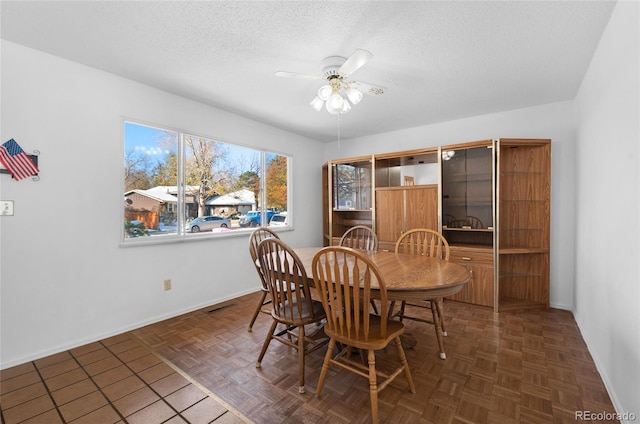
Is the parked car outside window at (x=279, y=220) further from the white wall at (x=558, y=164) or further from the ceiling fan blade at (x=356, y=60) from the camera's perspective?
the white wall at (x=558, y=164)

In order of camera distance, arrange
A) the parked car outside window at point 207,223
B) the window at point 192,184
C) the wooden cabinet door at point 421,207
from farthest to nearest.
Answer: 1. the wooden cabinet door at point 421,207
2. the parked car outside window at point 207,223
3. the window at point 192,184

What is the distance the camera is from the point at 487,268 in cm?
320

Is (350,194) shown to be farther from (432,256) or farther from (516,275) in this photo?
(516,275)

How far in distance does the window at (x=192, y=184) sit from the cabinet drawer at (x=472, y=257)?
98.3 inches

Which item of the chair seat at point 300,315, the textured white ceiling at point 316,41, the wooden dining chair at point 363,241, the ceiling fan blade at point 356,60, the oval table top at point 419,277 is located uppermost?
the textured white ceiling at point 316,41

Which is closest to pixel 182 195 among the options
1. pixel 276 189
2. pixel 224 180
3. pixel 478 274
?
pixel 224 180

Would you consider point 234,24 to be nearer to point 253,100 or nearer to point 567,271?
point 253,100

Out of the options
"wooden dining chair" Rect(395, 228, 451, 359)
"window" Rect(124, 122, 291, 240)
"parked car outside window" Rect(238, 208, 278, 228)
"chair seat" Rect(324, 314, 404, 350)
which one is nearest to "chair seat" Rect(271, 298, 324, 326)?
"chair seat" Rect(324, 314, 404, 350)

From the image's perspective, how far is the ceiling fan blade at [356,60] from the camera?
5.64 feet

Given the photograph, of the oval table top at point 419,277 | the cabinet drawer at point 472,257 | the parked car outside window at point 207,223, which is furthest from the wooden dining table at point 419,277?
the parked car outside window at point 207,223

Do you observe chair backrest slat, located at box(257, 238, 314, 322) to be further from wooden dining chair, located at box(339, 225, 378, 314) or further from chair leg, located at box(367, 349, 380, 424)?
wooden dining chair, located at box(339, 225, 378, 314)

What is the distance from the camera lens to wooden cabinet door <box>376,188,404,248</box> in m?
3.92

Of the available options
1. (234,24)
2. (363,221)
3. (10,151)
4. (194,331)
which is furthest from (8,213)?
(363,221)

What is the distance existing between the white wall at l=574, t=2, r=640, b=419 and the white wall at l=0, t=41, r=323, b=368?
11.5ft
